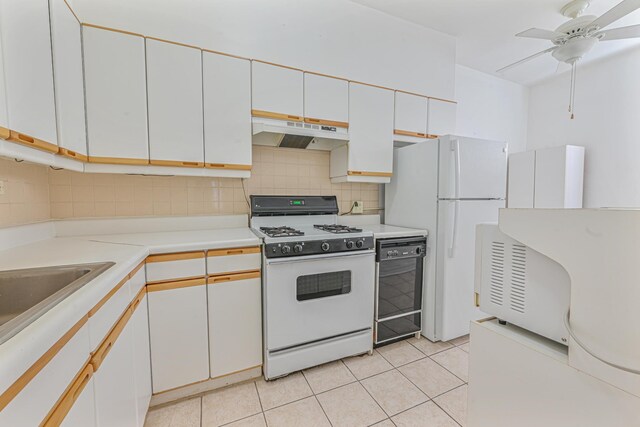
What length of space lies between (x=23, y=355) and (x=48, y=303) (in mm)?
242

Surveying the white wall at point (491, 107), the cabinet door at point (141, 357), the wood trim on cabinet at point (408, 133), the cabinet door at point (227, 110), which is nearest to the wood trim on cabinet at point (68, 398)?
the cabinet door at point (141, 357)

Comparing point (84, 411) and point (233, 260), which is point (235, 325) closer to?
point (233, 260)

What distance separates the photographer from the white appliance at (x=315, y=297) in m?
1.77

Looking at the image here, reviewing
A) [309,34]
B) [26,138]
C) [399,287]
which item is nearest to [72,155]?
[26,138]

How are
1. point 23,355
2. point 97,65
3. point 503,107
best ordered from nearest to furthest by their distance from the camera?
point 23,355, point 97,65, point 503,107

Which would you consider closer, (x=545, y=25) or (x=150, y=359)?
(x=150, y=359)

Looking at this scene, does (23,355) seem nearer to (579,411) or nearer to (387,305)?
(579,411)

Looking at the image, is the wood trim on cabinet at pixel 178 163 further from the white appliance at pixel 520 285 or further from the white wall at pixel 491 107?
the white wall at pixel 491 107

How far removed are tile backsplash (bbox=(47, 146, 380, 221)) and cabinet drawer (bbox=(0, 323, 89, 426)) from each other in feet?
4.77

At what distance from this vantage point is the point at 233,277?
171cm

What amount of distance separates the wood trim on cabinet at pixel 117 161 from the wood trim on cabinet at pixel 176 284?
2.59 ft

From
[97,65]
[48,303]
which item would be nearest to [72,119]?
[97,65]

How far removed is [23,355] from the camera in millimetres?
528

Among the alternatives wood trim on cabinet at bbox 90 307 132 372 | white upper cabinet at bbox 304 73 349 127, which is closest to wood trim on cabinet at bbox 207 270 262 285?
wood trim on cabinet at bbox 90 307 132 372
